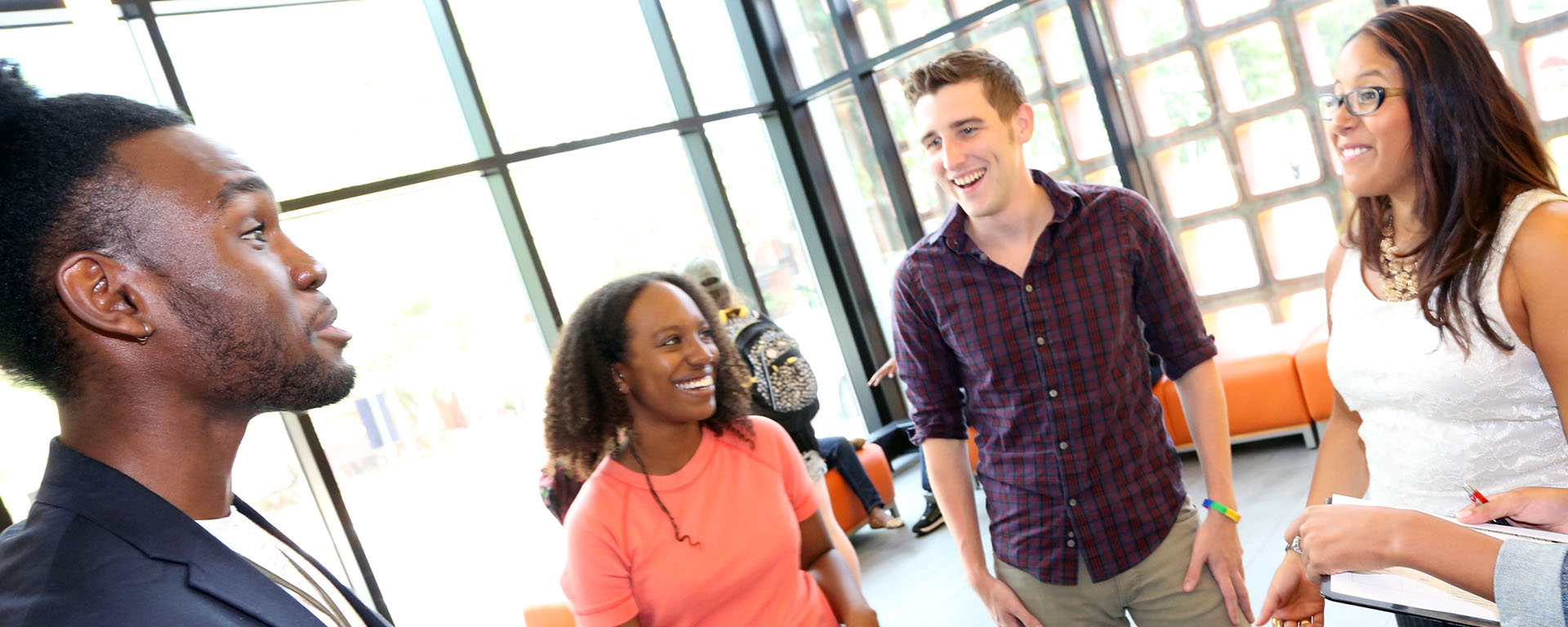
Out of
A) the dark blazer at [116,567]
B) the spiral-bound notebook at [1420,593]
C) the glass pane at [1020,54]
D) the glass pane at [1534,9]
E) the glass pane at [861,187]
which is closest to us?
the dark blazer at [116,567]

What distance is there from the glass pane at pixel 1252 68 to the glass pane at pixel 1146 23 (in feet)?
0.71

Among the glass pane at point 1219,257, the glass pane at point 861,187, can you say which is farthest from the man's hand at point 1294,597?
the glass pane at point 861,187

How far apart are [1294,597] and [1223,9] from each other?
13.5 ft

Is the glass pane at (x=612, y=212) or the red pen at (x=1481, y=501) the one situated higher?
the glass pane at (x=612, y=212)

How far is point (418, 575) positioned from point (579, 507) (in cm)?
261

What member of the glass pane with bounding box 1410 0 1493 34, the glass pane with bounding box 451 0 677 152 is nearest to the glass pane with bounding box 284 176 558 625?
the glass pane with bounding box 451 0 677 152

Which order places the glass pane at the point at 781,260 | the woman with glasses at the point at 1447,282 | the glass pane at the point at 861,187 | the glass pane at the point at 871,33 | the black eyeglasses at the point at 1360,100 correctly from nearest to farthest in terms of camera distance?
1. the woman with glasses at the point at 1447,282
2. the black eyeglasses at the point at 1360,100
3. the glass pane at the point at 871,33
4. the glass pane at the point at 781,260
5. the glass pane at the point at 861,187

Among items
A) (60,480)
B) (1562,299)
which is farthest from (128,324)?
(1562,299)

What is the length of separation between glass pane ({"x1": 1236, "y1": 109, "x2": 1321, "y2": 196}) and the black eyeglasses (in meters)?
3.64

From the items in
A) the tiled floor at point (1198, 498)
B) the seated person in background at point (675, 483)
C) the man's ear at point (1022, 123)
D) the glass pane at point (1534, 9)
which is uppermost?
the man's ear at point (1022, 123)

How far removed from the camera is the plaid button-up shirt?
5.82ft

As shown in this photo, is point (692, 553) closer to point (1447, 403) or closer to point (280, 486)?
point (1447, 403)

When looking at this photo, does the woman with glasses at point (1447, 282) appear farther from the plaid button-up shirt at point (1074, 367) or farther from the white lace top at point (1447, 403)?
the plaid button-up shirt at point (1074, 367)

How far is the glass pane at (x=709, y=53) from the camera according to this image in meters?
5.91
